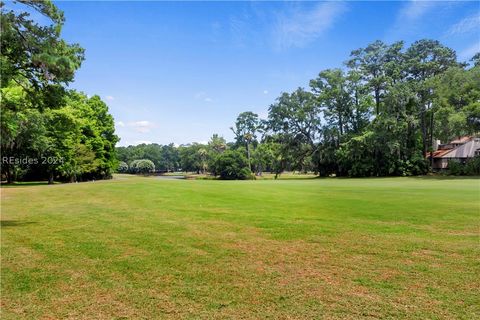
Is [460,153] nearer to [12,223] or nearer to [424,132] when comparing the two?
[424,132]

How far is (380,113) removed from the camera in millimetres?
53062

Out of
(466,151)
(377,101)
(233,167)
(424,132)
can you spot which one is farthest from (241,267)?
(466,151)

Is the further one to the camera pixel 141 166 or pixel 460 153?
pixel 141 166

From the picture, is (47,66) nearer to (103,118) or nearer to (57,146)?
(57,146)

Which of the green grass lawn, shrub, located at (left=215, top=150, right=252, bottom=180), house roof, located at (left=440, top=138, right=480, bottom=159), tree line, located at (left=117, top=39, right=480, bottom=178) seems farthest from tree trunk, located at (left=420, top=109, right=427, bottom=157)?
the green grass lawn

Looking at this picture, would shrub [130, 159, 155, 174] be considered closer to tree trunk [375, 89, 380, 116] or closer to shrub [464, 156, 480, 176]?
tree trunk [375, 89, 380, 116]

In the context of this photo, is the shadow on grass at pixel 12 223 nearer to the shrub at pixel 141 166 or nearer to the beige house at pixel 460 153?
the beige house at pixel 460 153

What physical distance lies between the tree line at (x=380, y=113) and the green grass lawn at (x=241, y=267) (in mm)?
40267

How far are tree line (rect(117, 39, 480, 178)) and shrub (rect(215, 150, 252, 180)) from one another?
0.77 feet

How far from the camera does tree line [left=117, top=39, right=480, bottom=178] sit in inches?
1834

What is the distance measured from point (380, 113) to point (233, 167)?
2868cm

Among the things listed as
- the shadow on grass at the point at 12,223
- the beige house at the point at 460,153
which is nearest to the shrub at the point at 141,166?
the beige house at the point at 460,153

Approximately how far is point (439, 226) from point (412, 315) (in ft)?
21.3

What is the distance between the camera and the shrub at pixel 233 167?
225ft
